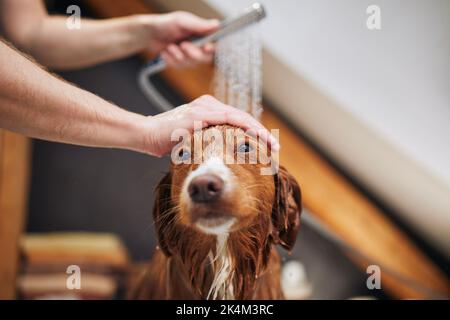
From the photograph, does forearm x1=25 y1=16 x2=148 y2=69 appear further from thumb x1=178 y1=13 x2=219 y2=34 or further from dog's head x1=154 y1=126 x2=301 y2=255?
dog's head x1=154 y1=126 x2=301 y2=255

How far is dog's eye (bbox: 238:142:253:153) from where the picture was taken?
636 mm

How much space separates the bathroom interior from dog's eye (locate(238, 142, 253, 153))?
0.41 ft

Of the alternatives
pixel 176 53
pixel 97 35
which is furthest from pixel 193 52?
pixel 97 35

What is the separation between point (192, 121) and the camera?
0.64 meters

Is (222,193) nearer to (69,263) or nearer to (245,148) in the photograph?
(245,148)

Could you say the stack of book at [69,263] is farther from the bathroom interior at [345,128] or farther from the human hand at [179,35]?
the human hand at [179,35]

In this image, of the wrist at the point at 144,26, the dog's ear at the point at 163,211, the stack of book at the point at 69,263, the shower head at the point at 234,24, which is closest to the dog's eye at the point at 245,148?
the dog's ear at the point at 163,211

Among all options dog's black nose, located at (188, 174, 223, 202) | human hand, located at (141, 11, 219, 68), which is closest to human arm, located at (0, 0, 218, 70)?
human hand, located at (141, 11, 219, 68)

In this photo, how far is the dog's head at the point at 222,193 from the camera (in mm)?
597

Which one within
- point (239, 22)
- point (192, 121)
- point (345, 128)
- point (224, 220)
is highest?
point (239, 22)

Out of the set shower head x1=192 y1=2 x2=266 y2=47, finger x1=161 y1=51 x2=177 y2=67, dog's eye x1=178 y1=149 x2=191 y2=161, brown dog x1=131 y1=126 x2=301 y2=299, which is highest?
finger x1=161 y1=51 x2=177 y2=67

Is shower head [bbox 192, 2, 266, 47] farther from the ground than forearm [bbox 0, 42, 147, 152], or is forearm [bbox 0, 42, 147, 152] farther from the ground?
shower head [bbox 192, 2, 266, 47]

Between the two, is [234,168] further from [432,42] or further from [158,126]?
[432,42]

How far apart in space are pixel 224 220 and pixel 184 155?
10 centimetres
